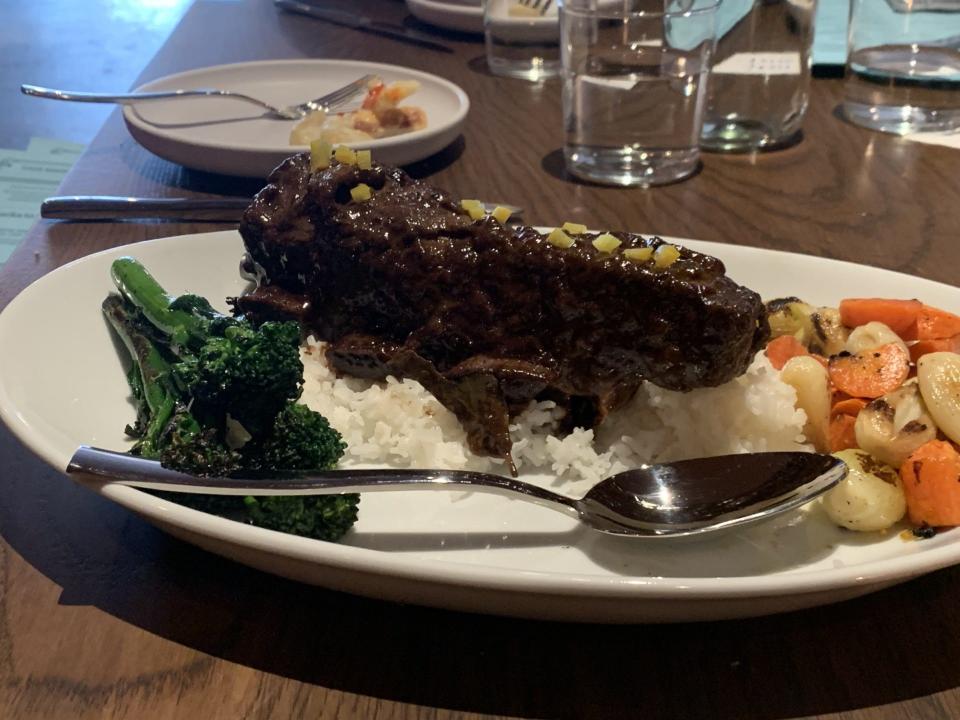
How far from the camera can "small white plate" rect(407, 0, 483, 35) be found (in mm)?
5406

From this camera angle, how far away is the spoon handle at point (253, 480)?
1439 mm

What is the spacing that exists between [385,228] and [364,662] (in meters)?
0.97

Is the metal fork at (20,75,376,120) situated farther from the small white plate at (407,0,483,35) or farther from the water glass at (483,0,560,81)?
the small white plate at (407,0,483,35)

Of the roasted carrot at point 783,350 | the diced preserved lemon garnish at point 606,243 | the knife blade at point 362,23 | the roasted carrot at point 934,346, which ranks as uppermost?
the diced preserved lemon garnish at point 606,243

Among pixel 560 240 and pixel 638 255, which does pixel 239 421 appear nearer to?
pixel 560 240

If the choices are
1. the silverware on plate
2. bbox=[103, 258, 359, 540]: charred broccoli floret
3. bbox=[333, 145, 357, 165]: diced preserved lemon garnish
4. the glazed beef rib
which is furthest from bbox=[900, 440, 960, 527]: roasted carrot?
the silverware on plate

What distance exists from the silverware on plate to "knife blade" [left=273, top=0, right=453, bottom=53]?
277cm

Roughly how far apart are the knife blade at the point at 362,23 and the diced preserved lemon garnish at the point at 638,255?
13.1 feet

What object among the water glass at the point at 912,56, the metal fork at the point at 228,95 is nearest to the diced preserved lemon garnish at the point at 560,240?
the metal fork at the point at 228,95

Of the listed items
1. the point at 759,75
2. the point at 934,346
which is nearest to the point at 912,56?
the point at 759,75

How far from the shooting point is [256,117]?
3844 millimetres

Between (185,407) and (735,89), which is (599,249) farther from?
(735,89)

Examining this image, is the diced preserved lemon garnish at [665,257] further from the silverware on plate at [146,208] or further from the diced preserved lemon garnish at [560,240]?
the silverware on plate at [146,208]

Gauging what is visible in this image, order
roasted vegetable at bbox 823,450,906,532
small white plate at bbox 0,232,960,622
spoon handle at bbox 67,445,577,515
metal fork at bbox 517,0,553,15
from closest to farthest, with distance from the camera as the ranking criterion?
1. small white plate at bbox 0,232,960,622
2. spoon handle at bbox 67,445,577,515
3. roasted vegetable at bbox 823,450,906,532
4. metal fork at bbox 517,0,553,15
